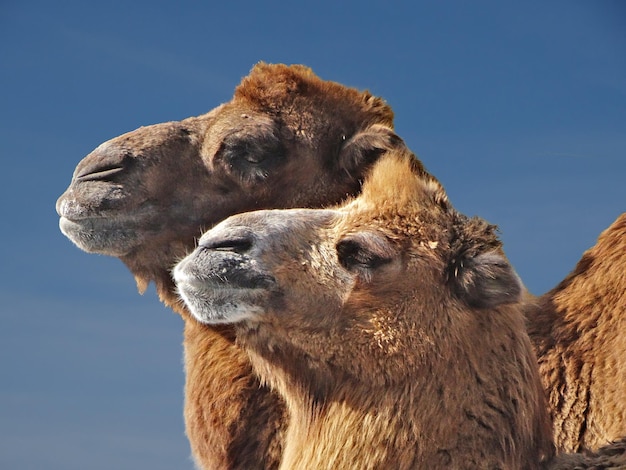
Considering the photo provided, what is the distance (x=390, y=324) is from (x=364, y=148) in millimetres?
1894

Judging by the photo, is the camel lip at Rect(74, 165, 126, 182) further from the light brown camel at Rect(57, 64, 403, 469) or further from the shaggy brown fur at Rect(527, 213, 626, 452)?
the shaggy brown fur at Rect(527, 213, 626, 452)

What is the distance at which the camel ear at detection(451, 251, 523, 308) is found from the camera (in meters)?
5.50

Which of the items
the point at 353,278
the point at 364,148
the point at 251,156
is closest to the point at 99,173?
the point at 251,156

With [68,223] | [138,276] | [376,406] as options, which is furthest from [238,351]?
[376,406]

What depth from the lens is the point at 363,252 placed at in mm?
5523

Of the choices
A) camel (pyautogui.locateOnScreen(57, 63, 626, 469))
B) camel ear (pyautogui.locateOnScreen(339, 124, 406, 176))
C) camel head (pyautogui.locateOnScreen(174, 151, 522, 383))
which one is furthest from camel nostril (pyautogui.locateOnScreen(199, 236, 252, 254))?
camel ear (pyautogui.locateOnScreen(339, 124, 406, 176))

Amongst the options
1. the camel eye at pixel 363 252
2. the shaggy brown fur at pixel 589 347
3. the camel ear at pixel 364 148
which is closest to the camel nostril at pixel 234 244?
the camel eye at pixel 363 252

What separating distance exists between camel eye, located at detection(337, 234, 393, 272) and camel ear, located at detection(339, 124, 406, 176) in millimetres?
1590

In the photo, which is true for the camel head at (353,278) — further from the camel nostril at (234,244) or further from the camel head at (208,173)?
the camel head at (208,173)

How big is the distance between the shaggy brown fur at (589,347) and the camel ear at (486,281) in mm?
1525

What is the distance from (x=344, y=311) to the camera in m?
5.54

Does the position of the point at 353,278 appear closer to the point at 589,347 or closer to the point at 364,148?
the point at 364,148

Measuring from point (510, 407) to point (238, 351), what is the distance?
207 centimetres

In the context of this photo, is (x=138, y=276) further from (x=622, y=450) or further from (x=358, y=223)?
(x=622, y=450)
